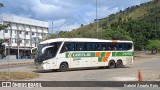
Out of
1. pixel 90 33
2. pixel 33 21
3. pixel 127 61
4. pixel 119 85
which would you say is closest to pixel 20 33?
pixel 33 21

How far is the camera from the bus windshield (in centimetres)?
3350

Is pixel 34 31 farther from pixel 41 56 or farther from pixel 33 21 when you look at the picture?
pixel 41 56

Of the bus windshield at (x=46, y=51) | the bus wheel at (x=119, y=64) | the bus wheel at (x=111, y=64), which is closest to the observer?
the bus windshield at (x=46, y=51)

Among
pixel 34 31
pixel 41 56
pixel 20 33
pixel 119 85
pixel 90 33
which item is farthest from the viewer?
pixel 34 31

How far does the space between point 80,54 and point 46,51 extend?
3830 mm

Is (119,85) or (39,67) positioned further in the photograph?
(39,67)

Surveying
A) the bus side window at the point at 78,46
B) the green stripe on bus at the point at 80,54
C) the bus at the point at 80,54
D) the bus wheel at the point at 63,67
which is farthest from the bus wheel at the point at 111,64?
the bus wheel at the point at 63,67

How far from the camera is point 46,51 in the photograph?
33.6m

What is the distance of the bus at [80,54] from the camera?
33.7 m

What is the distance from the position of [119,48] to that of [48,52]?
8937 mm

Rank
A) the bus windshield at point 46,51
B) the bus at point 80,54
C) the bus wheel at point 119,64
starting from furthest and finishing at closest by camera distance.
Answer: the bus wheel at point 119,64
the bus at point 80,54
the bus windshield at point 46,51

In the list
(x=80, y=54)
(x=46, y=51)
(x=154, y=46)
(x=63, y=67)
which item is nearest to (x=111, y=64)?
(x=80, y=54)

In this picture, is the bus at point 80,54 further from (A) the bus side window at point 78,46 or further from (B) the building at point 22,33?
(B) the building at point 22,33

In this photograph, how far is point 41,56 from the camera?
33500 millimetres
